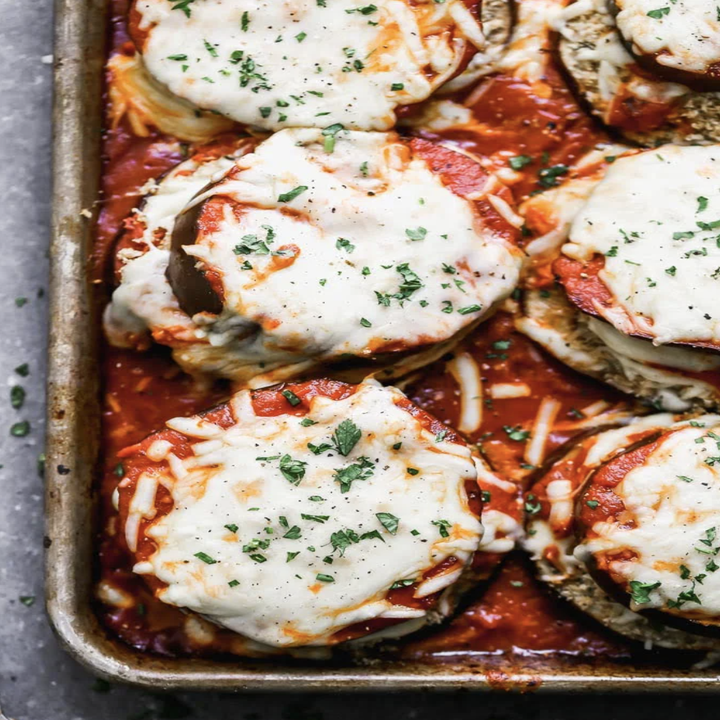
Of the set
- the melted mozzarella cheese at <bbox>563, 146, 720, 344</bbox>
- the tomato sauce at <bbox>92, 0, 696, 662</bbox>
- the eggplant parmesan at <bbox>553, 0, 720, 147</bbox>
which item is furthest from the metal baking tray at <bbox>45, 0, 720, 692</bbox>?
the eggplant parmesan at <bbox>553, 0, 720, 147</bbox>

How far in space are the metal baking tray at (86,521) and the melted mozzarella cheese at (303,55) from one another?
0.26 meters

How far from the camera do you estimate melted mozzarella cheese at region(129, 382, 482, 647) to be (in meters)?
2.85

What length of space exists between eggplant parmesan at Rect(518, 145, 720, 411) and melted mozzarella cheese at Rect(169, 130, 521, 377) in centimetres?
21

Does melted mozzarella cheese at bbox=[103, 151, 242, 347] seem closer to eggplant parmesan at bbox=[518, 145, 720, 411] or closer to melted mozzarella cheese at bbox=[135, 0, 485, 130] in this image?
melted mozzarella cheese at bbox=[135, 0, 485, 130]

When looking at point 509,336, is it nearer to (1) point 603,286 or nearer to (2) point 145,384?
(1) point 603,286

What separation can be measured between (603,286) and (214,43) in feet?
4.35

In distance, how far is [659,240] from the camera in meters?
3.02

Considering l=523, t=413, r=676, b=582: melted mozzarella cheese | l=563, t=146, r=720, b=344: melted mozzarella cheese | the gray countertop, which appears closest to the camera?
l=563, t=146, r=720, b=344: melted mozzarella cheese

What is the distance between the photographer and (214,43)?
10.2ft

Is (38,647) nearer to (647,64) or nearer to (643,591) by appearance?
(643,591)

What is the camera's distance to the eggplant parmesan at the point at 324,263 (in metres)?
2.90

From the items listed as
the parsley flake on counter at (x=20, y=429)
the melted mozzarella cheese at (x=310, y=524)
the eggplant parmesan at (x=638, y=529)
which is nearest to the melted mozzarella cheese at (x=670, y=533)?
the eggplant parmesan at (x=638, y=529)

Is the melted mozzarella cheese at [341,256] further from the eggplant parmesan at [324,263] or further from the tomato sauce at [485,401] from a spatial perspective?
the tomato sauce at [485,401]

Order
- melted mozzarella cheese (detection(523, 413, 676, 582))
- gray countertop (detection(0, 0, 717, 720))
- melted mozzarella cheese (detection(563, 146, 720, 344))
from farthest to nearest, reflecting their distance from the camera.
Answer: gray countertop (detection(0, 0, 717, 720)) → melted mozzarella cheese (detection(523, 413, 676, 582)) → melted mozzarella cheese (detection(563, 146, 720, 344))
